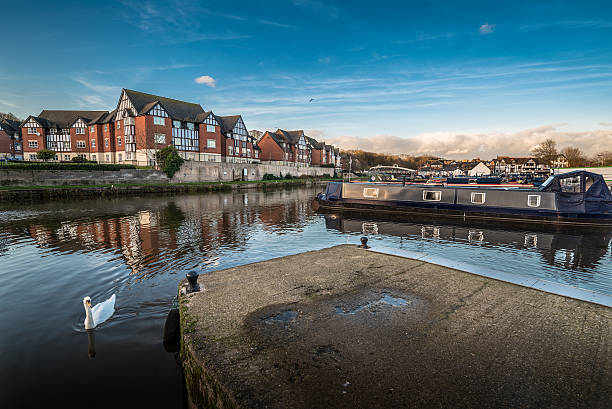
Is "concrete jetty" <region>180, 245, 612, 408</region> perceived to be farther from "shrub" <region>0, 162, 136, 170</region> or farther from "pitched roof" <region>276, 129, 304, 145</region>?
"pitched roof" <region>276, 129, 304, 145</region>

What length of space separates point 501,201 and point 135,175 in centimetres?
4016

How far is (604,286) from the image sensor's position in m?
7.98

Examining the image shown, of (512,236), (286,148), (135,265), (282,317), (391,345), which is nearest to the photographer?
(391,345)

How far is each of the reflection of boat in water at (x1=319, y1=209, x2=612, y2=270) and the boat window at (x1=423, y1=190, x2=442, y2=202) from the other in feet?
8.53

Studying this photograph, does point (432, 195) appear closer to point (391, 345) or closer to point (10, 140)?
point (391, 345)

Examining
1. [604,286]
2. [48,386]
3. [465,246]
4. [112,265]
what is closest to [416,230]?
[465,246]

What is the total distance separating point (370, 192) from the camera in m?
23.5

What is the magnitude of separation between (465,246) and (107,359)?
41.0ft

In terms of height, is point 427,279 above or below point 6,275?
above

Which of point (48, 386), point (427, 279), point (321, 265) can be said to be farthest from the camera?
point (321, 265)

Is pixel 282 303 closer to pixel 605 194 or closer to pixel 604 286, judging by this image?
pixel 604 286

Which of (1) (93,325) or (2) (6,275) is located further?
(2) (6,275)

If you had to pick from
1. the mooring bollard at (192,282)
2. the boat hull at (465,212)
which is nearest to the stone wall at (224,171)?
the boat hull at (465,212)

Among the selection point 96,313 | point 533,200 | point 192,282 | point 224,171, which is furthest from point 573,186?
point 224,171
